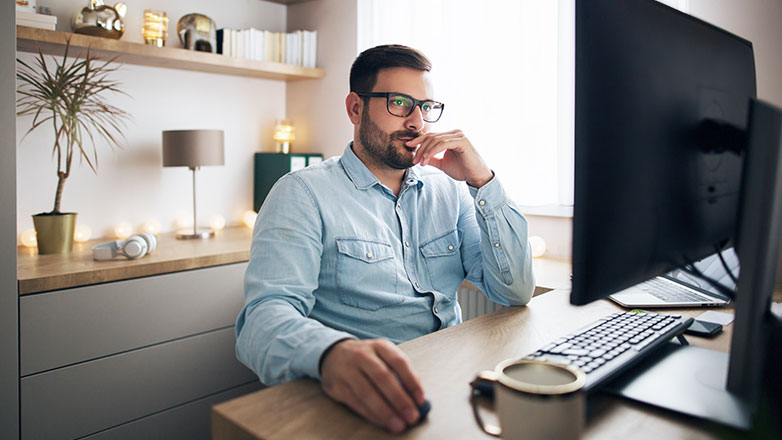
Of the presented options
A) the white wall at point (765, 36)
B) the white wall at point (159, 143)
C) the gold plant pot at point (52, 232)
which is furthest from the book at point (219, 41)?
the white wall at point (765, 36)

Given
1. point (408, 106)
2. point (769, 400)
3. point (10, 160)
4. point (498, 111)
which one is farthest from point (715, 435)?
point (498, 111)

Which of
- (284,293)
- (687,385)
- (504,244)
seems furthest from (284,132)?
(687,385)

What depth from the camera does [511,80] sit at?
258 centimetres

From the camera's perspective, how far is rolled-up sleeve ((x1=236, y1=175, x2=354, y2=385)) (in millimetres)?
867

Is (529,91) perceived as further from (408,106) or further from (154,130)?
(154,130)

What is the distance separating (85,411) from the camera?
1.96 m

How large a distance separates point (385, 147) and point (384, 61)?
24 cm

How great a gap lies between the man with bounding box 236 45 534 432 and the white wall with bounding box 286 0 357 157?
1673mm

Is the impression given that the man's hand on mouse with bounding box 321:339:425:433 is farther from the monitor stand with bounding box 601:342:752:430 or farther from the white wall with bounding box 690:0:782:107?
the white wall with bounding box 690:0:782:107

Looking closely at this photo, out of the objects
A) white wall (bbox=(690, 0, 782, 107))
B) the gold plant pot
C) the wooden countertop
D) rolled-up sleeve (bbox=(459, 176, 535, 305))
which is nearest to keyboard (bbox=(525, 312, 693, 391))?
rolled-up sleeve (bbox=(459, 176, 535, 305))

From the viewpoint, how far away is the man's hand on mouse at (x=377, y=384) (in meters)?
0.69

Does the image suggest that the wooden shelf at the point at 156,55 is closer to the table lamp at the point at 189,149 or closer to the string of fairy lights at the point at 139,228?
the table lamp at the point at 189,149

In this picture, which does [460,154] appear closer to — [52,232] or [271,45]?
[52,232]

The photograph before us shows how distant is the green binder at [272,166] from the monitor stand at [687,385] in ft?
8.04
